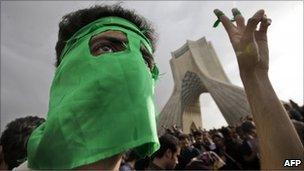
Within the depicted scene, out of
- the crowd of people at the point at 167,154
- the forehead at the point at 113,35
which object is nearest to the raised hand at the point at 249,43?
the forehead at the point at 113,35

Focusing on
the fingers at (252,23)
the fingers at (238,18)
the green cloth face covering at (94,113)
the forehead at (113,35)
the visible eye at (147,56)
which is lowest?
the green cloth face covering at (94,113)

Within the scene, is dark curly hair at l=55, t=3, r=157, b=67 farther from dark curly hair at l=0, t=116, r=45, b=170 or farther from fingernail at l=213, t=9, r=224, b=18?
dark curly hair at l=0, t=116, r=45, b=170

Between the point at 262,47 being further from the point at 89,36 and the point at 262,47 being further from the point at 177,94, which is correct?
the point at 177,94

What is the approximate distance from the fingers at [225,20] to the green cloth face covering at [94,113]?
599mm

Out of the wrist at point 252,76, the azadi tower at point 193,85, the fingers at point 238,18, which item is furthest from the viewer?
the azadi tower at point 193,85

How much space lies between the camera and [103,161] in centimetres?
118

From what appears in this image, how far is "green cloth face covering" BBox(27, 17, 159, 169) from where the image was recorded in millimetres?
1126

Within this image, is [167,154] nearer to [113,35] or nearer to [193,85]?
[113,35]

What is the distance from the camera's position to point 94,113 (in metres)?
1.18

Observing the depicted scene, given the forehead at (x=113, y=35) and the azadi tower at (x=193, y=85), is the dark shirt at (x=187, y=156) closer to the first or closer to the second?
the forehead at (x=113, y=35)

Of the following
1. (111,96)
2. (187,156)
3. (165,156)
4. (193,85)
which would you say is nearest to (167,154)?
(165,156)

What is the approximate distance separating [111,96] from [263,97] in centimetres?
75

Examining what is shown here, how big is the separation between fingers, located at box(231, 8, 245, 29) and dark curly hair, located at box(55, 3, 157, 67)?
0.52m

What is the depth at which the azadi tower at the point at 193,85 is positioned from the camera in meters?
32.9
